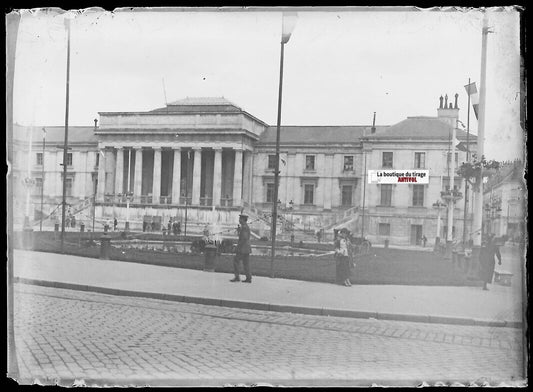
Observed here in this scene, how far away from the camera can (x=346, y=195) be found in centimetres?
917

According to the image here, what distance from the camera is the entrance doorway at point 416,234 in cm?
871

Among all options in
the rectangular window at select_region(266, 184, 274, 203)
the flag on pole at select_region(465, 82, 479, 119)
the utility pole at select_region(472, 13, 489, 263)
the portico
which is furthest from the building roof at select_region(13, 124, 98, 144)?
the utility pole at select_region(472, 13, 489, 263)

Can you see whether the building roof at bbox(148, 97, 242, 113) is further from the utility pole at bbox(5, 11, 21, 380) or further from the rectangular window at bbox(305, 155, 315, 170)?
the utility pole at bbox(5, 11, 21, 380)

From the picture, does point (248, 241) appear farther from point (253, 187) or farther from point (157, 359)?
point (157, 359)

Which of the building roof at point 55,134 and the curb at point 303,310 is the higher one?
the building roof at point 55,134

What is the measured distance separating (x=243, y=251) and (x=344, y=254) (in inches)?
60.6

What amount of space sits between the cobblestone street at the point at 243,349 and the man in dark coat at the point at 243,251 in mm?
606

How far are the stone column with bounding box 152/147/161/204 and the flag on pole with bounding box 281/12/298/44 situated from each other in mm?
2946

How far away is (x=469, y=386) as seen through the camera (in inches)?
313

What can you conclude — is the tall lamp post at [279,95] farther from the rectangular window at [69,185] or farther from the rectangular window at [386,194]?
the rectangular window at [69,185]

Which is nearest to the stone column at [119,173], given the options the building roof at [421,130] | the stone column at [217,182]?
the stone column at [217,182]

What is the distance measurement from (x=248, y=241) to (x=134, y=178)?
2002mm

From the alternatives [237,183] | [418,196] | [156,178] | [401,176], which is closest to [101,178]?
[156,178]

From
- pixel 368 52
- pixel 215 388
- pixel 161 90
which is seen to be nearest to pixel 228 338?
pixel 215 388
